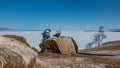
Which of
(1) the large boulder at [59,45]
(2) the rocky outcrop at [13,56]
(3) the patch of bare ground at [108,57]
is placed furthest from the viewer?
(1) the large boulder at [59,45]

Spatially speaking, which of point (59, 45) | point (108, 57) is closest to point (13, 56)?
point (59, 45)

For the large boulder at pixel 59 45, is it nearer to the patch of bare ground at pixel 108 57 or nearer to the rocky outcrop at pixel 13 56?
the patch of bare ground at pixel 108 57

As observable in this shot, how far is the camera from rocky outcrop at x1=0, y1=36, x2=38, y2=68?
269 inches

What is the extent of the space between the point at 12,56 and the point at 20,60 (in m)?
0.38

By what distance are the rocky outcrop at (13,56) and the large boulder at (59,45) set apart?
12.3 meters

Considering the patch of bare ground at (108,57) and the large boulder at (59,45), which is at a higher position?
the large boulder at (59,45)

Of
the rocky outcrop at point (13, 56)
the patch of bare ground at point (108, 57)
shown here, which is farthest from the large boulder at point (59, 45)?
the rocky outcrop at point (13, 56)

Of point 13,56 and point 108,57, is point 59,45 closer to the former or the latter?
point 108,57

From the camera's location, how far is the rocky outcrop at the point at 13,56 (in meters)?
6.83

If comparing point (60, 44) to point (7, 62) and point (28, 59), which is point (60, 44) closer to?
point (28, 59)

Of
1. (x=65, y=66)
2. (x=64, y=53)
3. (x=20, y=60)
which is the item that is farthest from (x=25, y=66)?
(x=64, y=53)

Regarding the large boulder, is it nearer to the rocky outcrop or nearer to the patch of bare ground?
the patch of bare ground

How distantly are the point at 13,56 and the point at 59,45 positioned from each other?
45.5 feet

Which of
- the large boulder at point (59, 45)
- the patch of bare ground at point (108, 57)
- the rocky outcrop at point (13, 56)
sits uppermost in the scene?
the rocky outcrop at point (13, 56)
